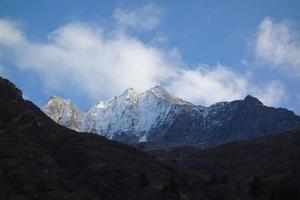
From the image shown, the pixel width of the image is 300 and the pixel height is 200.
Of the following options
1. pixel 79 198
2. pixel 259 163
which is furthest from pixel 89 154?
pixel 259 163

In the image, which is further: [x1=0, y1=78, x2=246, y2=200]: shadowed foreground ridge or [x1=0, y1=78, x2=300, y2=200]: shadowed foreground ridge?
[x1=0, y1=78, x2=300, y2=200]: shadowed foreground ridge

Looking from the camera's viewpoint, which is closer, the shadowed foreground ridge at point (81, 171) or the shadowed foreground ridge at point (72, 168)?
the shadowed foreground ridge at point (72, 168)

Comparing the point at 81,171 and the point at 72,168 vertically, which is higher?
the point at 72,168

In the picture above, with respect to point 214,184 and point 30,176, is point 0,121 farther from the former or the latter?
point 214,184

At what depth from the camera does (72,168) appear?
463ft

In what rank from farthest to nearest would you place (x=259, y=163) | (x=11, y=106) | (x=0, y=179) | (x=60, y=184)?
(x=259, y=163) → (x=11, y=106) → (x=60, y=184) → (x=0, y=179)

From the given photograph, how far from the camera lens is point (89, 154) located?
15075 cm

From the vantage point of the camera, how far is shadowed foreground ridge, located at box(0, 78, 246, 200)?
404ft

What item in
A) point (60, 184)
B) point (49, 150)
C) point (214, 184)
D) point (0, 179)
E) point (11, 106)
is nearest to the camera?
point (0, 179)

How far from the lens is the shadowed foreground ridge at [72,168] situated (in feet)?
404

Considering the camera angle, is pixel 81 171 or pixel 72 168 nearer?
pixel 81 171

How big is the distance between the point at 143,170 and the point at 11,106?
46.5 meters

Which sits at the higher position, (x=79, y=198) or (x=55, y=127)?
(x=55, y=127)

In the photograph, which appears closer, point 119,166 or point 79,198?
point 79,198
